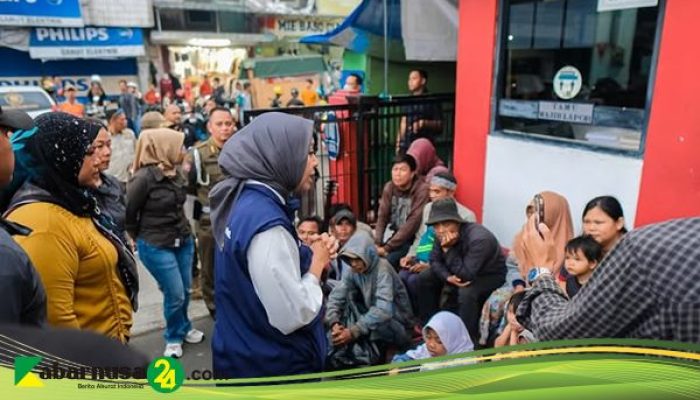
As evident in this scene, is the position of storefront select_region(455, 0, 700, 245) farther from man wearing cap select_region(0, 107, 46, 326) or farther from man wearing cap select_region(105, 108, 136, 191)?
man wearing cap select_region(105, 108, 136, 191)

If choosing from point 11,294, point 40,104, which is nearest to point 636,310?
point 11,294

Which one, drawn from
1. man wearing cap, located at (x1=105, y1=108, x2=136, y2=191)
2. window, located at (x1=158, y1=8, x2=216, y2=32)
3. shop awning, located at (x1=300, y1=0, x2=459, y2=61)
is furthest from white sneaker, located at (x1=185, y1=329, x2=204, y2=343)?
window, located at (x1=158, y1=8, x2=216, y2=32)

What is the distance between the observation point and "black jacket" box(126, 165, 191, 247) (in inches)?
125

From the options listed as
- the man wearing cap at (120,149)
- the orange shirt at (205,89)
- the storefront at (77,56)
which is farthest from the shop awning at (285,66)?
the man wearing cap at (120,149)

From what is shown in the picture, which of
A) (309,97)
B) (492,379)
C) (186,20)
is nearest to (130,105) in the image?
(309,97)

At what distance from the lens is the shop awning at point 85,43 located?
15375 mm

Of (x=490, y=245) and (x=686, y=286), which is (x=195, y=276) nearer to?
(x=490, y=245)

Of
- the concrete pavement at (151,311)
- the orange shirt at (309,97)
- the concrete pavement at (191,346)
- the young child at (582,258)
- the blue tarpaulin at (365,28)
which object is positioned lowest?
the concrete pavement at (191,346)

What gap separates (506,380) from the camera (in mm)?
906

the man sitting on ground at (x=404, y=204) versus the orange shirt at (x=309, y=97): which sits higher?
the orange shirt at (x=309, y=97)

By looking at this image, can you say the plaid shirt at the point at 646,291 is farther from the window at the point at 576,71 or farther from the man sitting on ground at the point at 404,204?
the man sitting on ground at the point at 404,204

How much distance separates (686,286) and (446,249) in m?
2.62

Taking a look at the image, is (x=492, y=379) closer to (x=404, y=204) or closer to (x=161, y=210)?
(x=161, y=210)

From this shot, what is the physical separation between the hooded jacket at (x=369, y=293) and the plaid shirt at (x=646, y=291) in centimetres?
205
